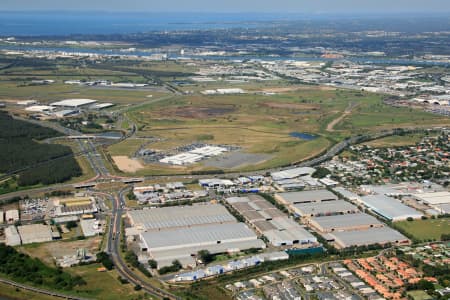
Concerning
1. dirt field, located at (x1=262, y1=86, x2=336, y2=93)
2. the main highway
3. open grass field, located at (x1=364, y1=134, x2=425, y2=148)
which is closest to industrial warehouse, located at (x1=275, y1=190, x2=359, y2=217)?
the main highway

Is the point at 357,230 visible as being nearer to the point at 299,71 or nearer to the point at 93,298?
the point at 93,298

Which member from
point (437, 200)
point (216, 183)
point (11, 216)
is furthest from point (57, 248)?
point (437, 200)

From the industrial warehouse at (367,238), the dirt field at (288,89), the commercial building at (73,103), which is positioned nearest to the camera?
the industrial warehouse at (367,238)

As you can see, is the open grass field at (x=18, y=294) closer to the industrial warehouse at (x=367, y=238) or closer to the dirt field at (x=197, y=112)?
the industrial warehouse at (x=367, y=238)

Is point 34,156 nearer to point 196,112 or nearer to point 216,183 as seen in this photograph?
point 216,183

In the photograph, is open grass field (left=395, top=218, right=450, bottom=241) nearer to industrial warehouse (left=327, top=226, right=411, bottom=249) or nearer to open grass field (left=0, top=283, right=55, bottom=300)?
industrial warehouse (left=327, top=226, right=411, bottom=249)

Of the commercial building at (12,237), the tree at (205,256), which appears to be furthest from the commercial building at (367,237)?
the commercial building at (12,237)
